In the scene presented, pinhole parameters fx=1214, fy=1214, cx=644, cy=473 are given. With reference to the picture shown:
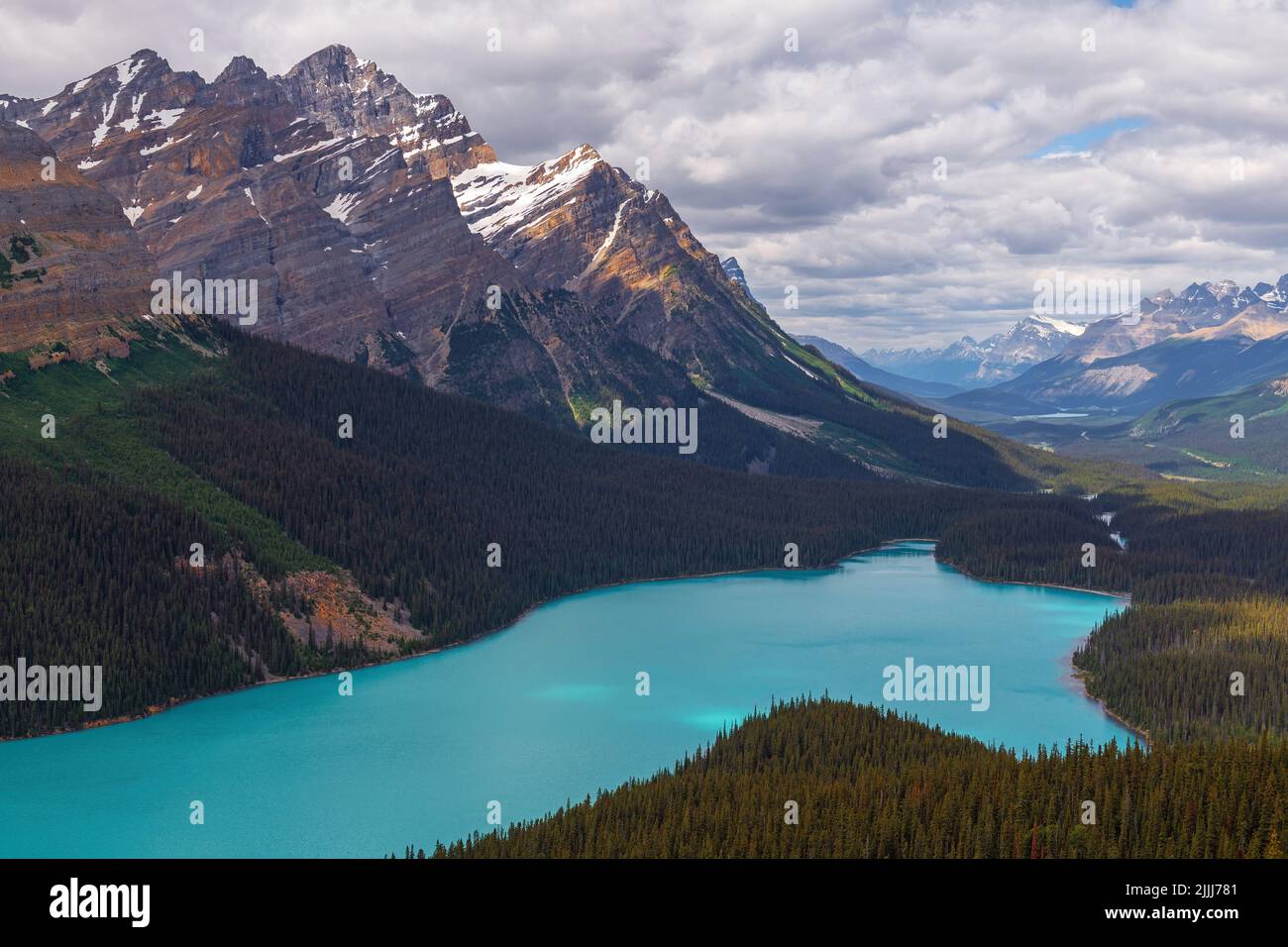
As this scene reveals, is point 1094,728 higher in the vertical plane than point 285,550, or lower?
lower

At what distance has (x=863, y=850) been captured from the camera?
78750mm

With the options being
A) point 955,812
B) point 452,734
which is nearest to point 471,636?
point 452,734

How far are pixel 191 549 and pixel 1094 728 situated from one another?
11117 cm

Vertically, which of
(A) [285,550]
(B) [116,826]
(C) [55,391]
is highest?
(C) [55,391]

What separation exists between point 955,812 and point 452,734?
201 ft

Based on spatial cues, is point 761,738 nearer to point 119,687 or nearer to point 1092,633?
point 119,687

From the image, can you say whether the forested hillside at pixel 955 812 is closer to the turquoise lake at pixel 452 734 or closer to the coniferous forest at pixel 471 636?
the coniferous forest at pixel 471 636

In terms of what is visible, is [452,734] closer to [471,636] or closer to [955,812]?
[471,636]

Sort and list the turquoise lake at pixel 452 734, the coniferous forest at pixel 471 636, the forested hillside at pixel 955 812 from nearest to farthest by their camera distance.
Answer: the forested hillside at pixel 955 812 < the coniferous forest at pixel 471 636 < the turquoise lake at pixel 452 734

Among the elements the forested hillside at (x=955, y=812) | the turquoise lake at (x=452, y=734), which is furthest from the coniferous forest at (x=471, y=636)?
the turquoise lake at (x=452, y=734)

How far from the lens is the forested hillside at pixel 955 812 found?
258 ft

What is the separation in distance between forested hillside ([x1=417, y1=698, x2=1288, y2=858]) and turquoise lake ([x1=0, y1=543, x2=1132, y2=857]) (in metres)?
16.0

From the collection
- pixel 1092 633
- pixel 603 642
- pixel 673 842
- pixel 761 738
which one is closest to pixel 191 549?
pixel 603 642

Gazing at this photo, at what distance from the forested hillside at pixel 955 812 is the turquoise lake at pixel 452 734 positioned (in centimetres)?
1597
